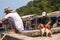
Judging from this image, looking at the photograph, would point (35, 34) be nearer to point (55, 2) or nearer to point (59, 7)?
point (59, 7)

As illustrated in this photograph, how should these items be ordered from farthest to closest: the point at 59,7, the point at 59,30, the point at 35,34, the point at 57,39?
the point at 59,7 → the point at 59,30 → the point at 35,34 → the point at 57,39

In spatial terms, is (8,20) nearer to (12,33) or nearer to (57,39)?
(12,33)

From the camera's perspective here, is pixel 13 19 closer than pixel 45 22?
Yes

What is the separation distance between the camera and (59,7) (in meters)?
45.2

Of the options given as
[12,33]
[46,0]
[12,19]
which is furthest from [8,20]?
[46,0]

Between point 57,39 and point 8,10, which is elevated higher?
point 8,10

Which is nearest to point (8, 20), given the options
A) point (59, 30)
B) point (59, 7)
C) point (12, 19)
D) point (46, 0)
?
point (12, 19)

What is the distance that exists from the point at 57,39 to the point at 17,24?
1283 mm

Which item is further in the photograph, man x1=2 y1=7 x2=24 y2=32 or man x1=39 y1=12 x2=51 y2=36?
man x1=39 y1=12 x2=51 y2=36

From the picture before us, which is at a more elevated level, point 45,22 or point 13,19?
point 13,19

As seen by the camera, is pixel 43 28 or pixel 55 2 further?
pixel 55 2

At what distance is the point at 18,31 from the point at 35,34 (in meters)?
1.74

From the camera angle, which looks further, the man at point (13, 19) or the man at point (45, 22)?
the man at point (45, 22)

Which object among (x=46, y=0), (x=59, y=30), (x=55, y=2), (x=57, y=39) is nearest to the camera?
(x=57, y=39)
